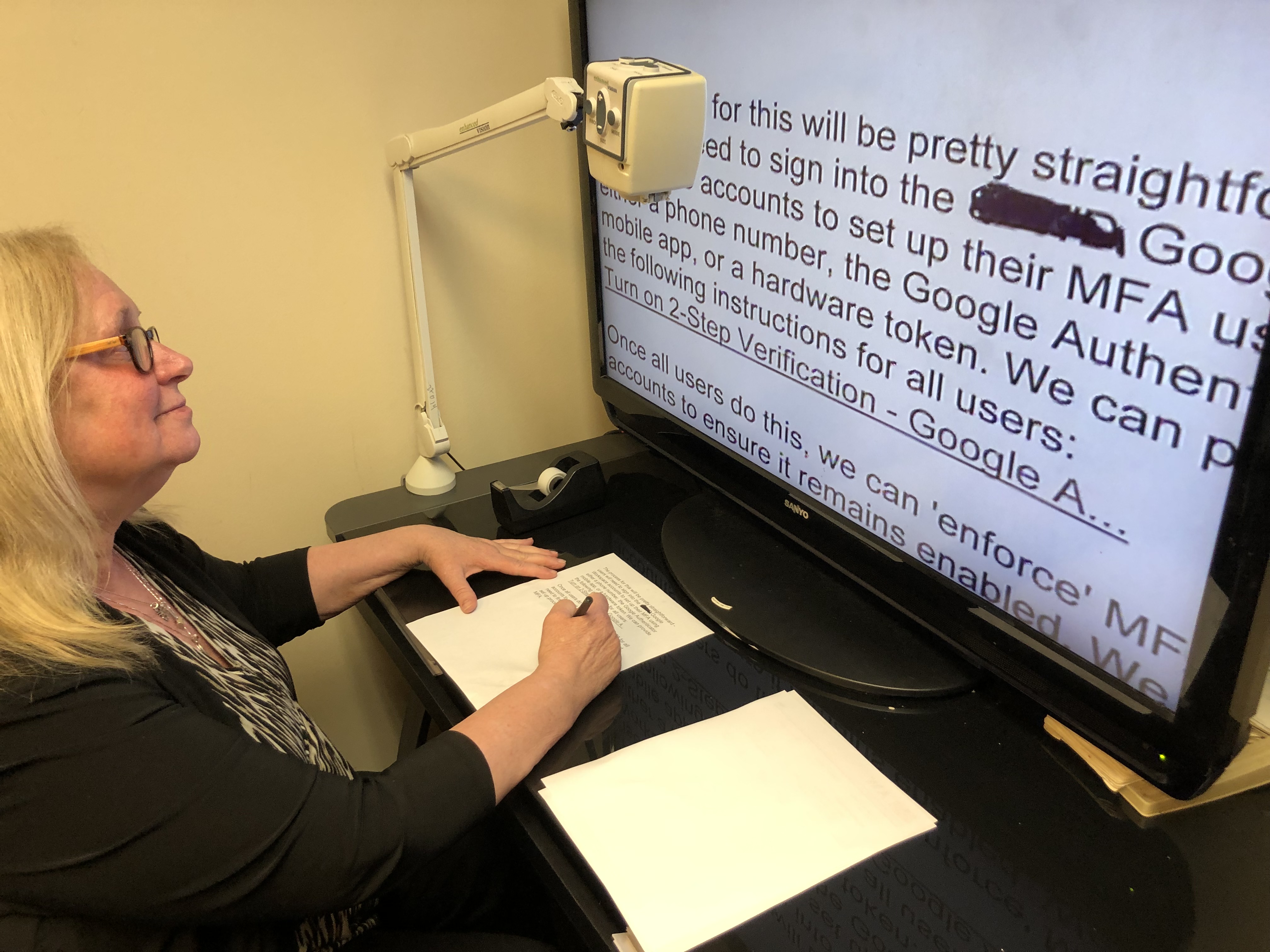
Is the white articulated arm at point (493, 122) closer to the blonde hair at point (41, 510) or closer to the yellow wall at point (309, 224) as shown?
the yellow wall at point (309, 224)

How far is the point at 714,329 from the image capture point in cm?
114

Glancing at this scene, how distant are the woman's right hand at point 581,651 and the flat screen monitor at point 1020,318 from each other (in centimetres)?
27

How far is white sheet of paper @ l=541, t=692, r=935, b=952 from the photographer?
70 cm

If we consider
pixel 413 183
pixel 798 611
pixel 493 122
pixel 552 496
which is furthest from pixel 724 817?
pixel 413 183

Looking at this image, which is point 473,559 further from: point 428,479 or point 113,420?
point 113,420

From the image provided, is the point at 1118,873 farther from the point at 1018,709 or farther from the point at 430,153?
the point at 430,153

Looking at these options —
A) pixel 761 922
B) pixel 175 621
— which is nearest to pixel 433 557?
pixel 175 621

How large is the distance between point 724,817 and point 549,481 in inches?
24.6

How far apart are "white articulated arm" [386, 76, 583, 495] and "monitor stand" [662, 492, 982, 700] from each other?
42cm

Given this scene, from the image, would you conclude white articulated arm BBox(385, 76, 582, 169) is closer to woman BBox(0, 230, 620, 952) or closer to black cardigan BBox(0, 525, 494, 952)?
woman BBox(0, 230, 620, 952)

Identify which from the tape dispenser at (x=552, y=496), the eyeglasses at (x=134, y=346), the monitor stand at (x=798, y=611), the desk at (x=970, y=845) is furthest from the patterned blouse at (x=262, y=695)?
the monitor stand at (x=798, y=611)

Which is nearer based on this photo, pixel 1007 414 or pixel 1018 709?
pixel 1007 414

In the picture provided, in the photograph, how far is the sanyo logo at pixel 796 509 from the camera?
105 cm

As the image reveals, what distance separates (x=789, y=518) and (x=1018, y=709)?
34 cm
